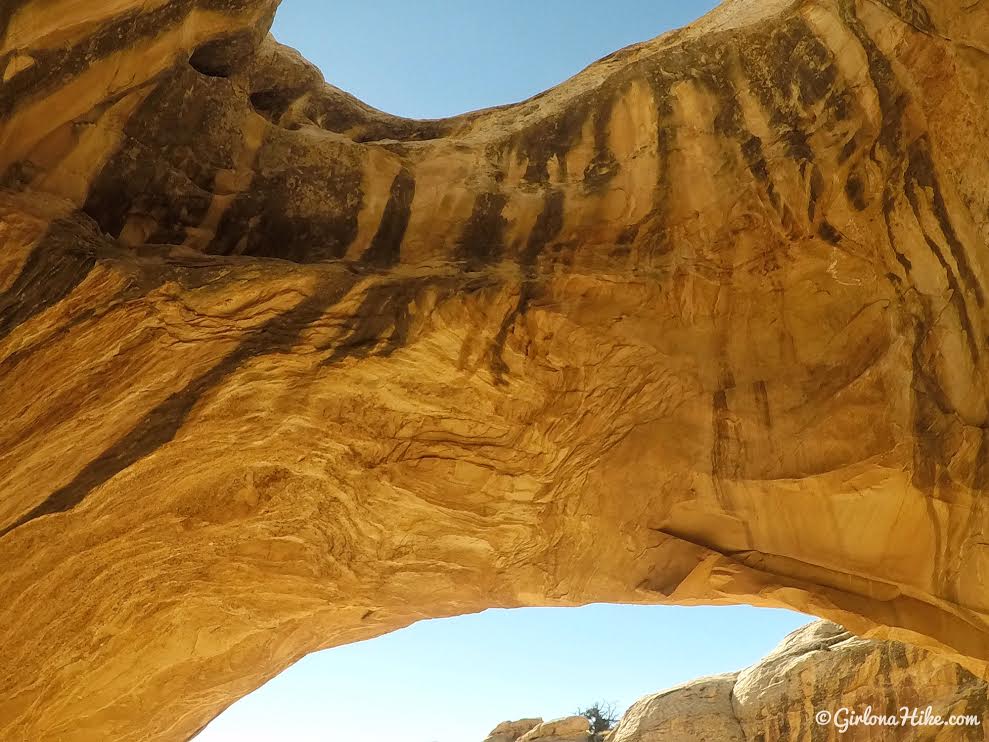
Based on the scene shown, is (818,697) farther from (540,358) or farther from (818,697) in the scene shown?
(540,358)

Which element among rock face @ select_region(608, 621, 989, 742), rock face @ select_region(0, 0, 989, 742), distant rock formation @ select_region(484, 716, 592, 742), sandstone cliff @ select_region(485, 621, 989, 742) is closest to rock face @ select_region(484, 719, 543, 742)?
distant rock formation @ select_region(484, 716, 592, 742)

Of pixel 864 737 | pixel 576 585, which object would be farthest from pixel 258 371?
pixel 864 737

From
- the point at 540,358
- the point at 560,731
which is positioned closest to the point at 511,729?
the point at 560,731

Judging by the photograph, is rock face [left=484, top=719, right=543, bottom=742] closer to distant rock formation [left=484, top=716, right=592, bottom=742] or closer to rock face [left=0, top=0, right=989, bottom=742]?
distant rock formation [left=484, top=716, right=592, bottom=742]

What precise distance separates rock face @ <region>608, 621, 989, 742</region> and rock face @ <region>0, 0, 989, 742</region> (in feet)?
22.9

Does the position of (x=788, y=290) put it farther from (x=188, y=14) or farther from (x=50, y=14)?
(x=50, y=14)

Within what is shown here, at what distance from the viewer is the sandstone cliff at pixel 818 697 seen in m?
14.8

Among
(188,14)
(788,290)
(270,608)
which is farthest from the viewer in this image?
(270,608)

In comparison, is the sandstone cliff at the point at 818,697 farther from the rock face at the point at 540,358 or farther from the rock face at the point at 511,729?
the rock face at the point at 540,358

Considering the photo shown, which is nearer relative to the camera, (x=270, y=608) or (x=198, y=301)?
(x=198, y=301)

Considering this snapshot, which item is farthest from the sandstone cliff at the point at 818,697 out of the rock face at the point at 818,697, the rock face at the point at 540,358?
the rock face at the point at 540,358

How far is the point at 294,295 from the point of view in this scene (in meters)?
7.39

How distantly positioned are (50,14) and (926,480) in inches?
324

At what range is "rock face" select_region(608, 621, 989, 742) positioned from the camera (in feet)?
48.7
